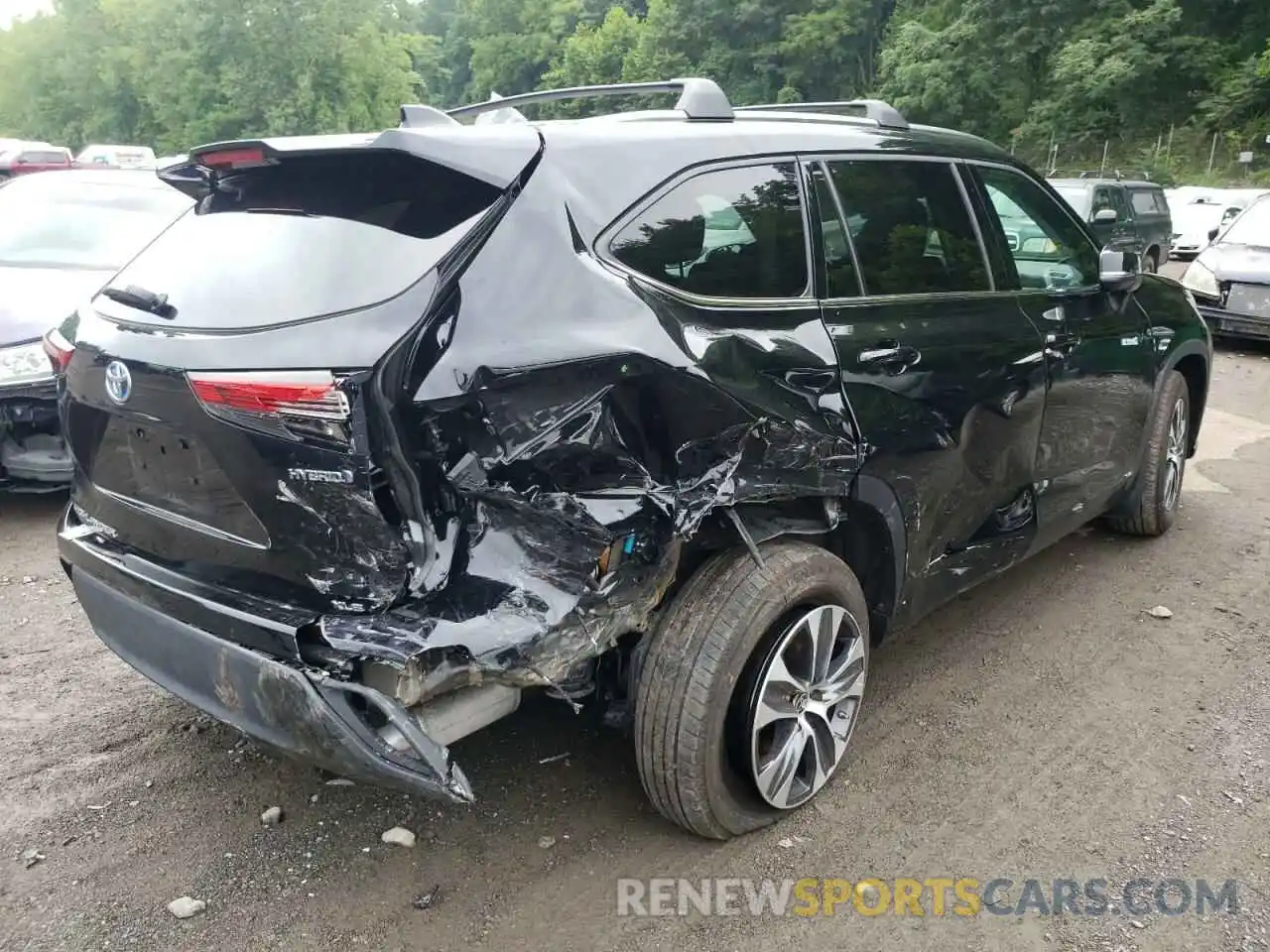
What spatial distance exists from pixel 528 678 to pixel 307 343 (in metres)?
0.88

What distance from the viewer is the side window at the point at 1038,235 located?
3658mm


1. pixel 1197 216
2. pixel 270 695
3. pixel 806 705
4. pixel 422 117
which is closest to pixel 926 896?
pixel 806 705

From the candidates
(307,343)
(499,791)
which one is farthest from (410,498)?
(499,791)

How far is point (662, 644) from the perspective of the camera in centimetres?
257

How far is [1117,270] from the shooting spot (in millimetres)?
3990

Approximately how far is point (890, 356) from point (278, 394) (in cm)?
170

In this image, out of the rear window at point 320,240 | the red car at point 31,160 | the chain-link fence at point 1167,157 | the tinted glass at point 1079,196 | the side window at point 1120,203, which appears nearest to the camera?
the rear window at point 320,240

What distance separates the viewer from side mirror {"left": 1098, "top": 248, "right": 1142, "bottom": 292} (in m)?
3.99

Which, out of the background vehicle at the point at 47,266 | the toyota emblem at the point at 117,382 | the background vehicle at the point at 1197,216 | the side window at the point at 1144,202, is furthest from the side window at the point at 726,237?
the background vehicle at the point at 1197,216

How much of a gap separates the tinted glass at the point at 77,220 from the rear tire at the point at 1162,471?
17.9 ft

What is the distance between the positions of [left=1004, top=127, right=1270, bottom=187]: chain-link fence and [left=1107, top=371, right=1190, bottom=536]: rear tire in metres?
26.8

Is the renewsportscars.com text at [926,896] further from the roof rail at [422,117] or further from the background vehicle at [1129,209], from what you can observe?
the background vehicle at [1129,209]

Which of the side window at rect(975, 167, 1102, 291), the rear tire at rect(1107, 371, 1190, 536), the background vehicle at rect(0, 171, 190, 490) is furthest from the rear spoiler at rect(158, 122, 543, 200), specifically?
the rear tire at rect(1107, 371, 1190, 536)

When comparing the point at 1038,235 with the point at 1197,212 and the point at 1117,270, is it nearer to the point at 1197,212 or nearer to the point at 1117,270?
the point at 1117,270
